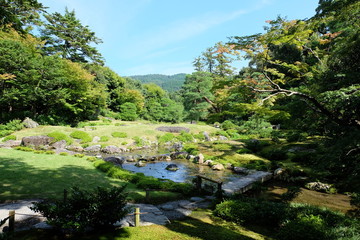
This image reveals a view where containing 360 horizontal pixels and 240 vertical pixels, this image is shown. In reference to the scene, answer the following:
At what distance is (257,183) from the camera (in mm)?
9680

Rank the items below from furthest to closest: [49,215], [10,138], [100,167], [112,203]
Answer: [10,138] → [100,167] → [112,203] → [49,215]

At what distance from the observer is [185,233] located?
15.7 ft

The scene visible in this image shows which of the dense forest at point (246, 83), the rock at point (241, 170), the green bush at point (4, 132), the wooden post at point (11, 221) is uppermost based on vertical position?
the dense forest at point (246, 83)

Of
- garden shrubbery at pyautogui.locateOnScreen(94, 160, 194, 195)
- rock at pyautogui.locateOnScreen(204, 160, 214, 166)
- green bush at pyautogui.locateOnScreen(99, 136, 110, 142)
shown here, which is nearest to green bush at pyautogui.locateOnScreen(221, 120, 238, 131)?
rock at pyautogui.locateOnScreen(204, 160, 214, 166)

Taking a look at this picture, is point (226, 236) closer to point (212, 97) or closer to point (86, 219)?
point (86, 219)

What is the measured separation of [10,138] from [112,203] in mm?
17788

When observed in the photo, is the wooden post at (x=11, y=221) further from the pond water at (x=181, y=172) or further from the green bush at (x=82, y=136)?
the green bush at (x=82, y=136)

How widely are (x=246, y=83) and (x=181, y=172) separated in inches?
309

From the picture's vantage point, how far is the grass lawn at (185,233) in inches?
170

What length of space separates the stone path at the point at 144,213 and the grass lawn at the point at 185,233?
0.25m

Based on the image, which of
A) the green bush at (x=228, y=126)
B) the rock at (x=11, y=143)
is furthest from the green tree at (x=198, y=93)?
Result: the rock at (x=11, y=143)

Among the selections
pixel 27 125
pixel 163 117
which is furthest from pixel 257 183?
pixel 163 117

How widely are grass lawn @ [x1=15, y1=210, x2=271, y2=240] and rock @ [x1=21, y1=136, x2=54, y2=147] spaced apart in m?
15.3

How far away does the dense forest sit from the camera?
5781mm
